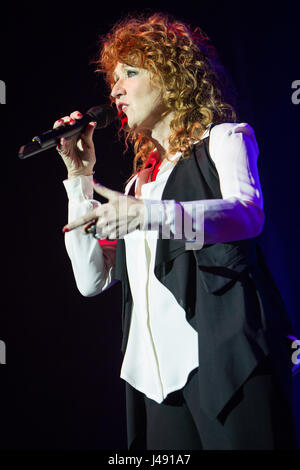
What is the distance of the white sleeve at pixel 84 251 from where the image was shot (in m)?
1.21

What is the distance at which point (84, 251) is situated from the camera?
1.21 m

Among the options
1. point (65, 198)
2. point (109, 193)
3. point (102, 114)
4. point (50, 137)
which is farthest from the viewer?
point (65, 198)

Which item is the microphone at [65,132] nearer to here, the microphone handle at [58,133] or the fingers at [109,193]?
the microphone handle at [58,133]

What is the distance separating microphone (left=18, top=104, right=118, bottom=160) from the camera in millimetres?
1094

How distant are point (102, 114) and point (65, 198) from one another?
786mm

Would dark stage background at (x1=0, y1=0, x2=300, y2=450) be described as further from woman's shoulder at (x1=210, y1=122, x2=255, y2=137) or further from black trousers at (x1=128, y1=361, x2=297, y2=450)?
black trousers at (x1=128, y1=361, x2=297, y2=450)

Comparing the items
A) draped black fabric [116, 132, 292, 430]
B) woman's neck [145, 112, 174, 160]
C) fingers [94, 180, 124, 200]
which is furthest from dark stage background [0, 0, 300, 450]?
fingers [94, 180, 124, 200]

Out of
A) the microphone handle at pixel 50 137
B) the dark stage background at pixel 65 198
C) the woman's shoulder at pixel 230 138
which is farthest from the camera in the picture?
the dark stage background at pixel 65 198

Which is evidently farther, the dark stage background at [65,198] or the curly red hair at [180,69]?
the dark stage background at [65,198]

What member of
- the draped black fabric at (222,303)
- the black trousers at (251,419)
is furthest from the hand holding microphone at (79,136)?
the black trousers at (251,419)

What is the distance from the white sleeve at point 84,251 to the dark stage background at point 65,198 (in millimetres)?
715

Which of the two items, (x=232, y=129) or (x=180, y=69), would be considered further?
(x=180, y=69)

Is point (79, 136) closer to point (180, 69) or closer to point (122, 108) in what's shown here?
point (122, 108)

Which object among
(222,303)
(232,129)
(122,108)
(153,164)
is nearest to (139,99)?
(122,108)
